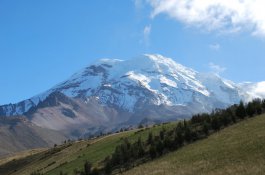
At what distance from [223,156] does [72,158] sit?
3451cm

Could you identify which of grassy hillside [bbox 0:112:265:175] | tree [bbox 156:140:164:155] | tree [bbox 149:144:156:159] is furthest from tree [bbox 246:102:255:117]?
tree [bbox 149:144:156:159]

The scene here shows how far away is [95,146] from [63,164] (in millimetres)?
7086

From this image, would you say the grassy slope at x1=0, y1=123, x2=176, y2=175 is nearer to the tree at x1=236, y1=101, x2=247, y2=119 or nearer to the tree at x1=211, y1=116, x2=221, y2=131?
the tree at x1=211, y1=116, x2=221, y2=131

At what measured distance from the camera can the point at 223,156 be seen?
1737 inches

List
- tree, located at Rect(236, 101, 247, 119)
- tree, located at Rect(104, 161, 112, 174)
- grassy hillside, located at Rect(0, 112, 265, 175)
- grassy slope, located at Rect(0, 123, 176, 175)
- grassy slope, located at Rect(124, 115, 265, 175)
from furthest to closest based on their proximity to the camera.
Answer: grassy slope, located at Rect(0, 123, 176, 175) → tree, located at Rect(236, 101, 247, 119) → tree, located at Rect(104, 161, 112, 174) → grassy hillside, located at Rect(0, 112, 265, 175) → grassy slope, located at Rect(124, 115, 265, 175)

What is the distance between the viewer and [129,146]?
61.6 m

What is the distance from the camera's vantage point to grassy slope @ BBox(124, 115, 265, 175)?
39.7m

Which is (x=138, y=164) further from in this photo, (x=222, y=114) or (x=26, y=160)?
(x=26, y=160)

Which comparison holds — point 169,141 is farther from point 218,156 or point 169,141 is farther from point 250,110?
point 218,156

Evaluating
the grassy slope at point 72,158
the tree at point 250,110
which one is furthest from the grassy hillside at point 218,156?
the tree at point 250,110

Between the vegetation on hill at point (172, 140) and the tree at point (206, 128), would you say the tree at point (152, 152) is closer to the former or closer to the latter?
the vegetation on hill at point (172, 140)

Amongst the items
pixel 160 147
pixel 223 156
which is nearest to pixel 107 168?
pixel 160 147

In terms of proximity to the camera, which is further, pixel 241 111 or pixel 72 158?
pixel 72 158

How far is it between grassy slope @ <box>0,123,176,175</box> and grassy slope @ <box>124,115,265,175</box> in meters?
14.5
